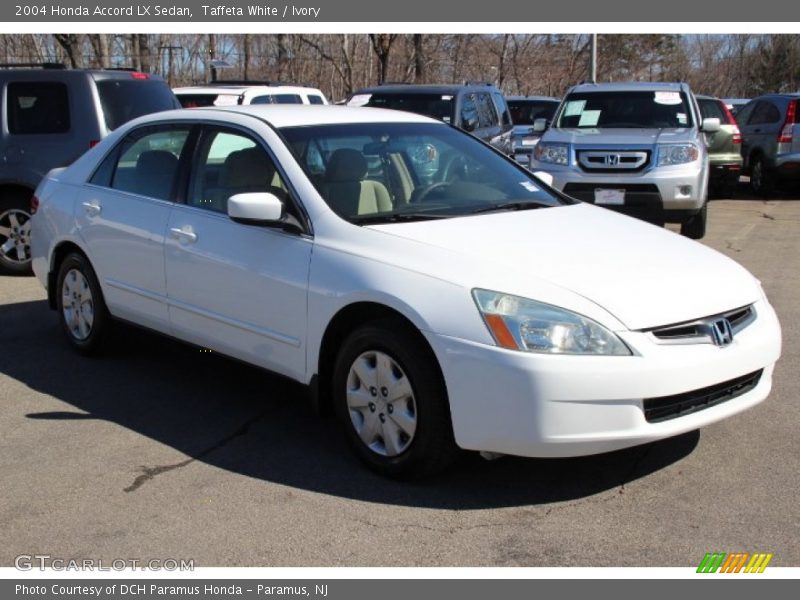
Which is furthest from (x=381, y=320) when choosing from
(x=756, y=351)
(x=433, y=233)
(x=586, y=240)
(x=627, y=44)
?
(x=627, y=44)

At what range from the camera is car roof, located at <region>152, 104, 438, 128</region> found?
5379mm

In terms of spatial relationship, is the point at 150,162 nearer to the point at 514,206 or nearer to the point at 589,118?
the point at 514,206

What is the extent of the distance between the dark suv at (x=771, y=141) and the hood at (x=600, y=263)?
471 inches

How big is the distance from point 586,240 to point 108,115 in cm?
612

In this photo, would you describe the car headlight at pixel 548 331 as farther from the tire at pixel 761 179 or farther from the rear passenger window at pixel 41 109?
the tire at pixel 761 179

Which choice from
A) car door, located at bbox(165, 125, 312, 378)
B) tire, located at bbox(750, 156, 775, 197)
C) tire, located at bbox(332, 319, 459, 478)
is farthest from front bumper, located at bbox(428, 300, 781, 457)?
tire, located at bbox(750, 156, 775, 197)

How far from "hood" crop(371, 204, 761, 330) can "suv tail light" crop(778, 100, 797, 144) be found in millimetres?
11938

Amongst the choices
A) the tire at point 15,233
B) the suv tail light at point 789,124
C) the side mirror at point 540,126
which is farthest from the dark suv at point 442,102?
the suv tail light at point 789,124

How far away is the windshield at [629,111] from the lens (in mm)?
11594

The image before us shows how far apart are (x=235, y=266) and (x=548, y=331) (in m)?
1.79

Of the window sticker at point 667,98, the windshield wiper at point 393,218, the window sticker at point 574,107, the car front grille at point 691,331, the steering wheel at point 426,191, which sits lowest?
the car front grille at point 691,331

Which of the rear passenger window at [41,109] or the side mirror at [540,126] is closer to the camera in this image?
the rear passenger window at [41,109]

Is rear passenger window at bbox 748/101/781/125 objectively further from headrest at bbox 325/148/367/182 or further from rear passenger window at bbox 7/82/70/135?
headrest at bbox 325/148/367/182

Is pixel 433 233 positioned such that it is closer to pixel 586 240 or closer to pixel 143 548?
pixel 586 240
